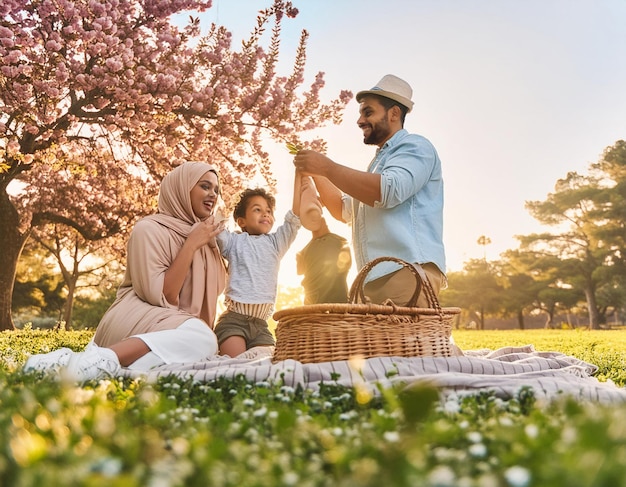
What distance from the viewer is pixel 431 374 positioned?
3059mm

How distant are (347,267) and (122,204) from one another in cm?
1138

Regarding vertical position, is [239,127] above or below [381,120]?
above

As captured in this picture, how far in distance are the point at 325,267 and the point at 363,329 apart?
Answer: 5.67 ft

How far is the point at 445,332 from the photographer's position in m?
3.71

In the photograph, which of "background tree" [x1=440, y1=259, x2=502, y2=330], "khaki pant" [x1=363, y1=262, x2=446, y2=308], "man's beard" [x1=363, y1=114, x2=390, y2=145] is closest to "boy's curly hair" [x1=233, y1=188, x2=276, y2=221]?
"man's beard" [x1=363, y1=114, x2=390, y2=145]

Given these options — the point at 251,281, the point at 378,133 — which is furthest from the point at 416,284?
the point at 251,281

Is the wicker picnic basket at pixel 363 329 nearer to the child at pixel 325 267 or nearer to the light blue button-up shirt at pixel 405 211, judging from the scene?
the light blue button-up shirt at pixel 405 211

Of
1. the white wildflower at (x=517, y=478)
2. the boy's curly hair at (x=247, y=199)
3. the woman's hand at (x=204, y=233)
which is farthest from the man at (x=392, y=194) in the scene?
the white wildflower at (x=517, y=478)

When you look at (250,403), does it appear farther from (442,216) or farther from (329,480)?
(442,216)

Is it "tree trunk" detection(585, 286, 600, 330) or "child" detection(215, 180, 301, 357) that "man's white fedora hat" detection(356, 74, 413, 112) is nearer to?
"child" detection(215, 180, 301, 357)

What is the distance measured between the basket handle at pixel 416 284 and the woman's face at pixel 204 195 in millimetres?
1801

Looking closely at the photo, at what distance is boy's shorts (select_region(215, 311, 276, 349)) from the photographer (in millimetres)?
4832

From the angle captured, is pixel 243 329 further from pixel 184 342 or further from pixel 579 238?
pixel 579 238

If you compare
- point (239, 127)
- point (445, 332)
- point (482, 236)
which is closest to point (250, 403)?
point (445, 332)
